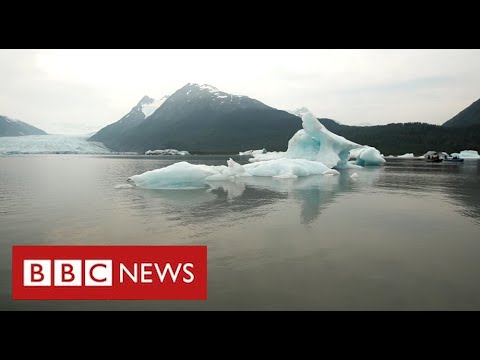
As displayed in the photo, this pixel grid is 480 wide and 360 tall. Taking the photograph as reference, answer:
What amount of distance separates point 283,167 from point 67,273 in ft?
91.2

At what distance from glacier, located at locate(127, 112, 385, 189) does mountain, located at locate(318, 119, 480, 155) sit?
64209mm

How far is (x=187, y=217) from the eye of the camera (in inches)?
504

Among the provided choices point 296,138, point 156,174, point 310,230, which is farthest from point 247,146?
point 310,230

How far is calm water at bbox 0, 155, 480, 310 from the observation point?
19.7 feet

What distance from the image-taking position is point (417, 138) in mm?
119625

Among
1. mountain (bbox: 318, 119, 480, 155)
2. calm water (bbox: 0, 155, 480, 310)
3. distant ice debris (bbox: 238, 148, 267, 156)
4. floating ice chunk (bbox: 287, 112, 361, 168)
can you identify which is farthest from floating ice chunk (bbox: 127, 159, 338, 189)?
mountain (bbox: 318, 119, 480, 155)

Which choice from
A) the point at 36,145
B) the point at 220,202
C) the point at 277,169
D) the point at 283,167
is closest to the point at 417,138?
the point at 283,167

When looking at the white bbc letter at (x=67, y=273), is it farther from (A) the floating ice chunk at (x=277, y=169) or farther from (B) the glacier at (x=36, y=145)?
(B) the glacier at (x=36, y=145)

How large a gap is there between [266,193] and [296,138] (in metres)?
29.4

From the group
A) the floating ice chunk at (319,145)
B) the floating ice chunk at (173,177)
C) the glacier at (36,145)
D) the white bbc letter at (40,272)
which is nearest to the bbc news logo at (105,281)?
the white bbc letter at (40,272)

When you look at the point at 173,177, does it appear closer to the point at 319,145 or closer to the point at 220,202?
the point at 220,202

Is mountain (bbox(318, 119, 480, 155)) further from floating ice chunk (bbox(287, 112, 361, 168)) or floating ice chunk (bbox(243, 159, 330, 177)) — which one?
floating ice chunk (bbox(243, 159, 330, 177))
